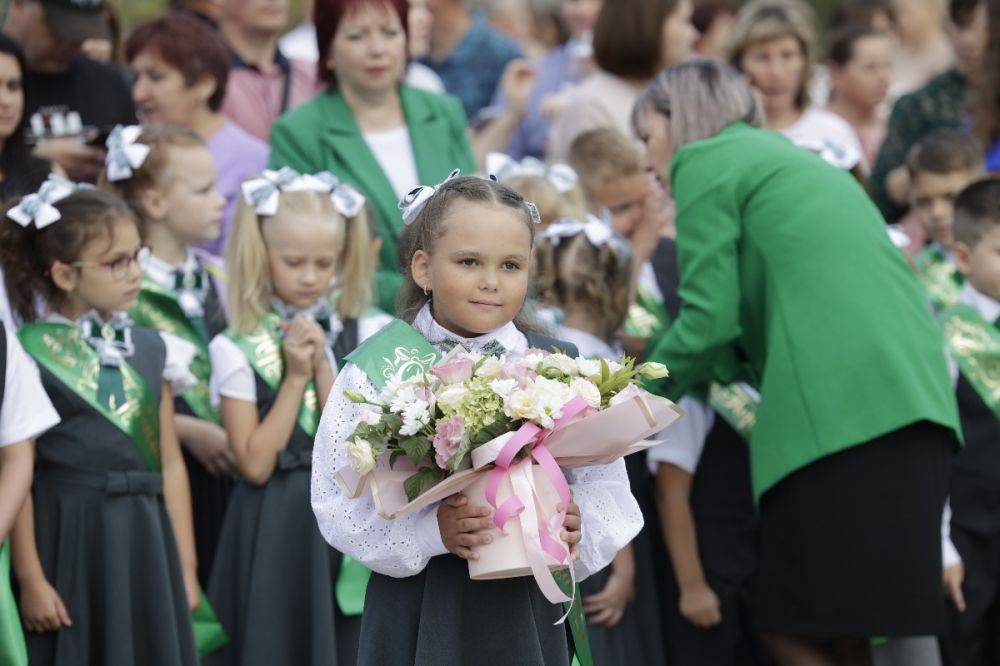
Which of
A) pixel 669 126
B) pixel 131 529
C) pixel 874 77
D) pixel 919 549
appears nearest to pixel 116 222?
pixel 131 529

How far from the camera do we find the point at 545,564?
3184mm

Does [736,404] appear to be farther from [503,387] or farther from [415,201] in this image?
[503,387]

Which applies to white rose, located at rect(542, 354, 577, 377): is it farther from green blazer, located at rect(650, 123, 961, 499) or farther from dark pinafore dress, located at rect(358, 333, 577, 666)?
green blazer, located at rect(650, 123, 961, 499)

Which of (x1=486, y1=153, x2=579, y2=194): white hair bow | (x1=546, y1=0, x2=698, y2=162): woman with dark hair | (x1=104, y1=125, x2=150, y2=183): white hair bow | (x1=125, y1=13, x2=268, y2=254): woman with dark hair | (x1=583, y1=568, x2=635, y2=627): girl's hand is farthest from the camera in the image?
(x1=546, y1=0, x2=698, y2=162): woman with dark hair

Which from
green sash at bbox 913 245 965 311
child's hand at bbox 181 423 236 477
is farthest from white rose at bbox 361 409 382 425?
green sash at bbox 913 245 965 311

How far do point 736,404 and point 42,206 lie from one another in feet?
8.21

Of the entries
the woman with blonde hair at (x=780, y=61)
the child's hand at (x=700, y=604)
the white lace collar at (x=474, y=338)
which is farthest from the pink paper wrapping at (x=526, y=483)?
the woman with blonde hair at (x=780, y=61)

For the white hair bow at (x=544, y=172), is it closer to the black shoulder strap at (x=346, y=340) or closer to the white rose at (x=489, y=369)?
the black shoulder strap at (x=346, y=340)

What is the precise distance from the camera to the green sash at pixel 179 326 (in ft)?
16.9

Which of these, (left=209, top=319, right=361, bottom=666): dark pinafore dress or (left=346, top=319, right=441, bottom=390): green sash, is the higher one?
(left=346, top=319, right=441, bottom=390): green sash

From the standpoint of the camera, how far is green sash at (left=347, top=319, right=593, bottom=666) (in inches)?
136

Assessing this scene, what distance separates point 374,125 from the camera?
19.1ft

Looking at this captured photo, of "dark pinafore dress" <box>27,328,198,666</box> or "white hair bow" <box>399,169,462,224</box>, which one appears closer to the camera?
"white hair bow" <box>399,169,462,224</box>

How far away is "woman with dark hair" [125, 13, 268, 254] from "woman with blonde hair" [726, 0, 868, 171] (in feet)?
7.86
